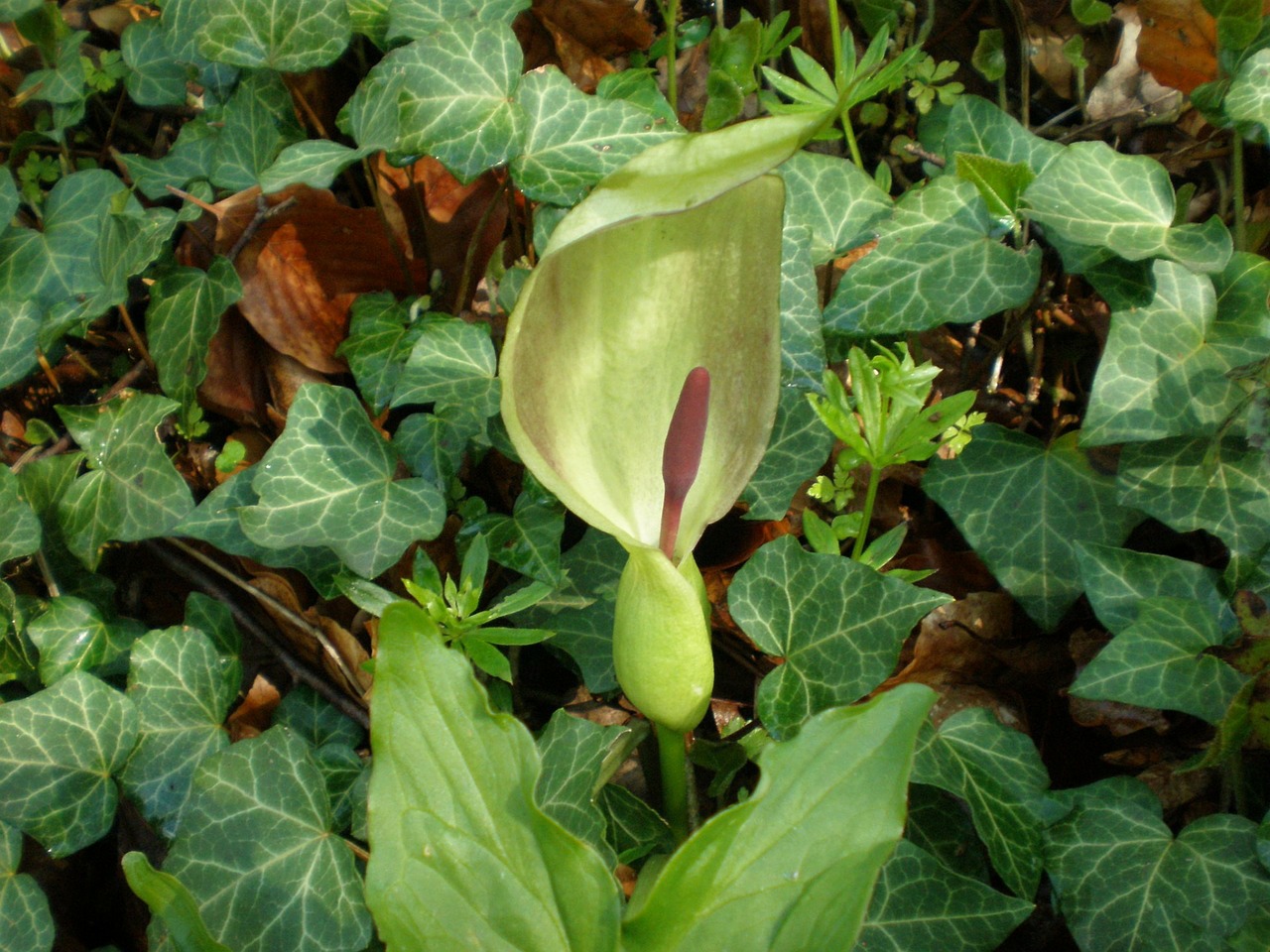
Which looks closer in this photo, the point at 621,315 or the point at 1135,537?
the point at 621,315

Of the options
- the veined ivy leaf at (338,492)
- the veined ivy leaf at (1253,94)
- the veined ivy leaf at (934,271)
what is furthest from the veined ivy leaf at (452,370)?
the veined ivy leaf at (1253,94)

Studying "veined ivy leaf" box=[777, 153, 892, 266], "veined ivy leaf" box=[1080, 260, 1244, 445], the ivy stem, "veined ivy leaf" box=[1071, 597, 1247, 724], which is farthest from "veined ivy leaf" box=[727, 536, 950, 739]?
"veined ivy leaf" box=[777, 153, 892, 266]

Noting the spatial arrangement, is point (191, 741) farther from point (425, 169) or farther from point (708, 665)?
point (425, 169)

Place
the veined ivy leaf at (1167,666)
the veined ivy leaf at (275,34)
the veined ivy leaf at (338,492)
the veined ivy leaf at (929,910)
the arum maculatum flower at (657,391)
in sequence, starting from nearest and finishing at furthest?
the arum maculatum flower at (657,391) → the veined ivy leaf at (929,910) → the veined ivy leaf at (1167,666) → the veined ivy leaf at (338,492) → the veined ivy leaf at (275,34)

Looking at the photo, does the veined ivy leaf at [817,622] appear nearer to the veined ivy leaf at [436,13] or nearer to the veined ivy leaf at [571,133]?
the veined ivy leaf at [571,133]

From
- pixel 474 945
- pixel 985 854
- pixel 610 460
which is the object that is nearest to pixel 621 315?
pixel 610 460

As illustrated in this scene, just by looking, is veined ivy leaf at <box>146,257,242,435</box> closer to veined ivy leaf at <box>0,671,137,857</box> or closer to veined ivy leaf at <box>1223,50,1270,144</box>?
veined ivy leaf at <box>0,671,137,857</box>

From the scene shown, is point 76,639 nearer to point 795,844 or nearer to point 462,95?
point 462,95
